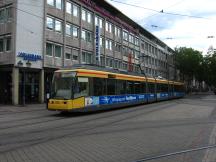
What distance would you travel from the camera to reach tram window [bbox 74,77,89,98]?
63.9 ft

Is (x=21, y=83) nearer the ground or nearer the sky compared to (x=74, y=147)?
nearer the sky

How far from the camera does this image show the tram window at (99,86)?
21278 millimetres

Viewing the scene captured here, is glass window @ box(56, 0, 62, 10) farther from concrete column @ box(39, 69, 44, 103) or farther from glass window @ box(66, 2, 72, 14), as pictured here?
concrete column @ box(39, 69, 44, 103)

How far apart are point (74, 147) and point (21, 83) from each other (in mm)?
25864

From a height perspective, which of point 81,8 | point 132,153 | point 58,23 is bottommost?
point 132,153

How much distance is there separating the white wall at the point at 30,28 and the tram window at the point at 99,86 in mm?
11423

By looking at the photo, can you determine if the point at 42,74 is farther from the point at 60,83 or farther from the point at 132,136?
the point at 132,136

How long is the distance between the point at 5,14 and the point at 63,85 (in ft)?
52.6

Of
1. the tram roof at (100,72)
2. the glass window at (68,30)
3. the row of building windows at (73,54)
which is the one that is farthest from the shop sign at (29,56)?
the tram roof at (100,72)

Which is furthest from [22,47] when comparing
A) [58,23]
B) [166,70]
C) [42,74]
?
[166,70]

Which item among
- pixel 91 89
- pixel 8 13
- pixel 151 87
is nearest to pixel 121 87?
pixel 91 89

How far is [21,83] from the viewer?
111ft

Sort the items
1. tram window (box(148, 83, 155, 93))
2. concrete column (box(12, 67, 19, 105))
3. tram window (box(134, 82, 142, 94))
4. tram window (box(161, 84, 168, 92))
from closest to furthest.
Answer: tram window (box(134, 82, 142, 94)), concrete column (box(12, 67, 19, 105)), tram window (box(148, 83, 155, 93)), tram window (box(161, 84, 168, 92))

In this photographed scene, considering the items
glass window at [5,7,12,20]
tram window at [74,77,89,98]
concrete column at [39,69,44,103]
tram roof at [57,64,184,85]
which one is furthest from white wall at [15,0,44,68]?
tram window at [74,77,89,98]
